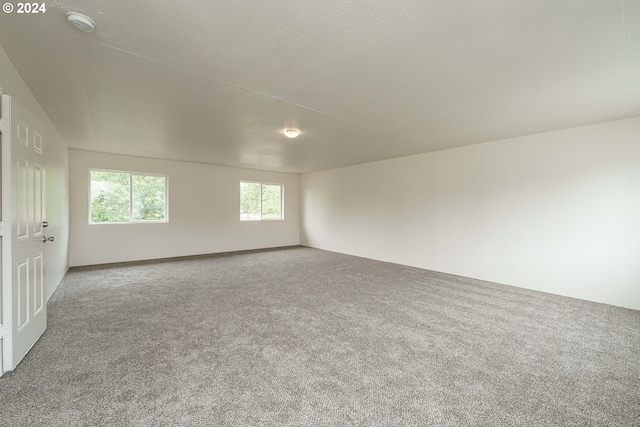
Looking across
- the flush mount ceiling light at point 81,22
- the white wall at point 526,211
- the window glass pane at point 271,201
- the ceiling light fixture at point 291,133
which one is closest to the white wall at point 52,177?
the flush mount ceiling light at point 81,22

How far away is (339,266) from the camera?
5996 millimetres

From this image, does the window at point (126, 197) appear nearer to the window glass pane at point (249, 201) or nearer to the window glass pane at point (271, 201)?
the window glass pane at point (249, 201)

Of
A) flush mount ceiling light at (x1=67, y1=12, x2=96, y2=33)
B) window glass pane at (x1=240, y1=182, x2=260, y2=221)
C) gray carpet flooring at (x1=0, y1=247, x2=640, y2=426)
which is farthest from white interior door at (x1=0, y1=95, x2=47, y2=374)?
window glass pane at (x1=240, y1=182, x2=260, y2=221)

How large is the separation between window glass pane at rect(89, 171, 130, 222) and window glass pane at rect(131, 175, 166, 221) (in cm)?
15

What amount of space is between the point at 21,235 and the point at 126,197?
4.35m

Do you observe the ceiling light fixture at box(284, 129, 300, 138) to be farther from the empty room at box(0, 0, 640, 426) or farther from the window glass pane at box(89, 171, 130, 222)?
the window glass pane at box(89, 171, 130, 222)

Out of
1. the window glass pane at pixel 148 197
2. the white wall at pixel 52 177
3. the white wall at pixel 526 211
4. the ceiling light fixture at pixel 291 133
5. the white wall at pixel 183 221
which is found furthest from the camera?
the window glass pane at pixel 148 197

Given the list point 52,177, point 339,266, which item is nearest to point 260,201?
point 339,266

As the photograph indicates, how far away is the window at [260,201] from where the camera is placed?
26.4ft

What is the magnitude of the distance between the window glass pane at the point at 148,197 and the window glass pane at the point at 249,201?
2.05 meters

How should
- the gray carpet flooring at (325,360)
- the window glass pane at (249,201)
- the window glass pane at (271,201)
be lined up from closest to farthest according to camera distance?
1. the gray carpet flooring at (325,360)
2. the window glass pane at (249,201)
3. the window glass pane at (271,201)

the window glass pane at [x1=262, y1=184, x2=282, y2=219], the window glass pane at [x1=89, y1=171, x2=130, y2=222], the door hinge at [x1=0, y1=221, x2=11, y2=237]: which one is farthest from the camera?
the window glass pane at [x1=262, y1=184, x2=282, y2=219]

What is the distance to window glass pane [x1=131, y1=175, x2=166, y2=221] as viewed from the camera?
6.24m

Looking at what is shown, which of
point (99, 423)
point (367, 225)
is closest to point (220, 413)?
point (99, 423)
